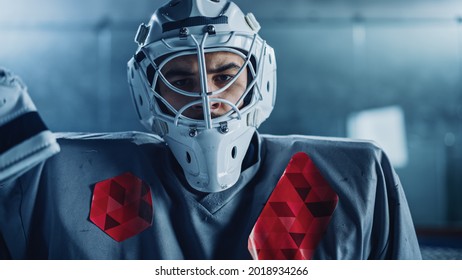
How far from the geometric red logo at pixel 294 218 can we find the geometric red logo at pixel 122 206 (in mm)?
253

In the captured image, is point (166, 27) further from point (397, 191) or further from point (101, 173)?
point (397, 191)

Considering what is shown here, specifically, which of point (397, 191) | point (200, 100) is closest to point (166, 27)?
point (200, 100)

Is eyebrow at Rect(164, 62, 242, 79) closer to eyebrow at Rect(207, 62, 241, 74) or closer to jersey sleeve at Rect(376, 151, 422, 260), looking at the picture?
eyebrow at Rect(207, 62, 241, 74)

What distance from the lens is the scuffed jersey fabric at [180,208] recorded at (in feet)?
3.42

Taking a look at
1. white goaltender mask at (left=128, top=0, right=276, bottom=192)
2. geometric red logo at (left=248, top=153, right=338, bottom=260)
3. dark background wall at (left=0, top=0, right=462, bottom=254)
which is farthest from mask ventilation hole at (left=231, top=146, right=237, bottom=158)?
dark background wall at (left=0, top=0, right=462, bottom=254)

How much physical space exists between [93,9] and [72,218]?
263 cm

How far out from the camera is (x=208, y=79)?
1.09 m

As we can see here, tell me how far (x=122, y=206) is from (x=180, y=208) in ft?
0.44

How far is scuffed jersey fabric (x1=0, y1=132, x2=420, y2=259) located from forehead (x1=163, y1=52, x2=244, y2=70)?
0.22 metres

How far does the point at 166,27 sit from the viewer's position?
1.10 meters

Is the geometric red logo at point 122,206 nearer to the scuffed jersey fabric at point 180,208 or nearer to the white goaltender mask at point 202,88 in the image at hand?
the scuffed jersey fabric at point 180,208

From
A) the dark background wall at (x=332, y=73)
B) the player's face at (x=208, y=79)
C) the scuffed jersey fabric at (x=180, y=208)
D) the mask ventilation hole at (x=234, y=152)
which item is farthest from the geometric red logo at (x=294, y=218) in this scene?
the dark background wall at (x=332, y=73)

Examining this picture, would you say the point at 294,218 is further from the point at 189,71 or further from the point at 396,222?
the point at 189,71

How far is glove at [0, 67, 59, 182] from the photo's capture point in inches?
32.3
